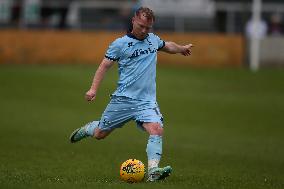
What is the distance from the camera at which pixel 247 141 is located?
21094 millimetres

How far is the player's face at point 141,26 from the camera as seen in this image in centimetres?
1194

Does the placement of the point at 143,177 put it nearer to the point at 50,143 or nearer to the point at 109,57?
the point at 109,57

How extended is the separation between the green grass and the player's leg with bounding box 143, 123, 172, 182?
0.71 feet

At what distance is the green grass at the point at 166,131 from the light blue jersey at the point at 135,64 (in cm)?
125

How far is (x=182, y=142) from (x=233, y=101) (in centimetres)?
954

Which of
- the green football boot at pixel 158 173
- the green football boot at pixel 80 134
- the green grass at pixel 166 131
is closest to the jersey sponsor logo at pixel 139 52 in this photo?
the green football boot at pixel 158 173

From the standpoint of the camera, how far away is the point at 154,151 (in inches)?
468

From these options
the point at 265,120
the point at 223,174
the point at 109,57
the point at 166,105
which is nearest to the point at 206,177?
the point at 223,174

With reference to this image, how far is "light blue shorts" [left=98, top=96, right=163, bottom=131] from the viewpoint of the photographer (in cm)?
1224

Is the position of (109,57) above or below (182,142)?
above

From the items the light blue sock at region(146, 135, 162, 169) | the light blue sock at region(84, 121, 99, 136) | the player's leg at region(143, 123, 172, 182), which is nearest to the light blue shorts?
the player's leg at region(143, 123, 172, 182)

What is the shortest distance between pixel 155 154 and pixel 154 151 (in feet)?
0.14

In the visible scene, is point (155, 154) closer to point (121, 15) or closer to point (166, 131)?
point (166, 131)

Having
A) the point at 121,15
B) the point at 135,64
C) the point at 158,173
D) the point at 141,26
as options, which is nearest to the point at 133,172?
the point at 158,173
